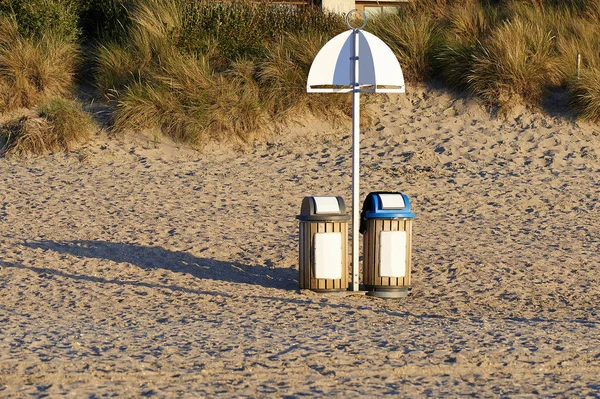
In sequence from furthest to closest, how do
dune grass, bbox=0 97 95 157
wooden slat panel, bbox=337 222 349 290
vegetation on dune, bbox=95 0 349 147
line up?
1. vegetation on dune, bbox=95 0 349 147
2. dune grass, bbox=0 97 95 157
3. wooden slat panel, bbox=337 222 349 290

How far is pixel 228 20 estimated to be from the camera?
15.4 m

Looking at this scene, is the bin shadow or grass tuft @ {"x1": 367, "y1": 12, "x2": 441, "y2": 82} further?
grass tuft @ {"x1": 367, "y1": 12, "x2": 441, "y2": 82}

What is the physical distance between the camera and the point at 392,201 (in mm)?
8305

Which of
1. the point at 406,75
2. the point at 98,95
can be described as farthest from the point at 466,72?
the point at 98,95

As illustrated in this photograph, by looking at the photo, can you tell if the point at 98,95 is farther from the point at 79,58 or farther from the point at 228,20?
the point at 228,20

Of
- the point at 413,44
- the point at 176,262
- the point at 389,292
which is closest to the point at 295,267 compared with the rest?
the point at 176,262

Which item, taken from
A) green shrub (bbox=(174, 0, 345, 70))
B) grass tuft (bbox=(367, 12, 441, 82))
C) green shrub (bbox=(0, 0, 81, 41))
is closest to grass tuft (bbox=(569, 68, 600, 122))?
grass tuft (bbox=(367, 12, 441, 82))

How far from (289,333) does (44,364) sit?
1715 mm

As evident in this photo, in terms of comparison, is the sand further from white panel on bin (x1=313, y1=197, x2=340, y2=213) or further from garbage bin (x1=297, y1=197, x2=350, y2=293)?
white panel on bin (x1=313, y1=197, x2=340, y2=213)

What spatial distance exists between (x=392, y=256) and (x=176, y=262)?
2138 millimetres

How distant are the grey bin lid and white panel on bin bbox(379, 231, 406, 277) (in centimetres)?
39

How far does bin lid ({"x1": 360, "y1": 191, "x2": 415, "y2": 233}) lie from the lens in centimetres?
823

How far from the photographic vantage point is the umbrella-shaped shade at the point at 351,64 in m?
8.38

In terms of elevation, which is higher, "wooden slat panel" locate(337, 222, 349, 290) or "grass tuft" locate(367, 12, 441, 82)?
"grass tuft" locate(367, 12, 441, 82)
